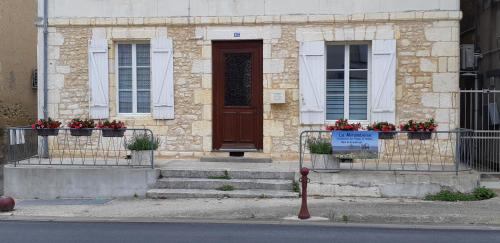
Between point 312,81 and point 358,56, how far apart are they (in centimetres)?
113

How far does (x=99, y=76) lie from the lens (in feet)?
42.8

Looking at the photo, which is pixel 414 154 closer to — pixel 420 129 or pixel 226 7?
pixel 420 129

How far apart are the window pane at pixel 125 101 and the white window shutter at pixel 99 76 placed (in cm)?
32

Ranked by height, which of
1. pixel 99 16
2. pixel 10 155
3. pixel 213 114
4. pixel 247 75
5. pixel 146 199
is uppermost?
pixel 99 16

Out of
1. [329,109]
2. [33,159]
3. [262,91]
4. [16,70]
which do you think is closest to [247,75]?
[262,91]

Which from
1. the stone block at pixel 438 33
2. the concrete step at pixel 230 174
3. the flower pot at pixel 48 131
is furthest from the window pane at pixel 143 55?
the stone block at pixel 438 33

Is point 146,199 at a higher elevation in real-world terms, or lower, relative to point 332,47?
lower

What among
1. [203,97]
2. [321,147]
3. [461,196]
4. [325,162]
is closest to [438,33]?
[461,196]

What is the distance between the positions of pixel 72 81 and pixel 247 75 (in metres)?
3.85

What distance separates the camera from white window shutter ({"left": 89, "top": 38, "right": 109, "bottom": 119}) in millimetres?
13008

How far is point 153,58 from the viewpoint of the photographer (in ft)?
42.3

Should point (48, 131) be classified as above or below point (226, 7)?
below

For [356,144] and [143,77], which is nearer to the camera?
[356,144]

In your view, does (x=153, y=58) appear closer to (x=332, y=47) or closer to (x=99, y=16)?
(x=99, y=16)
